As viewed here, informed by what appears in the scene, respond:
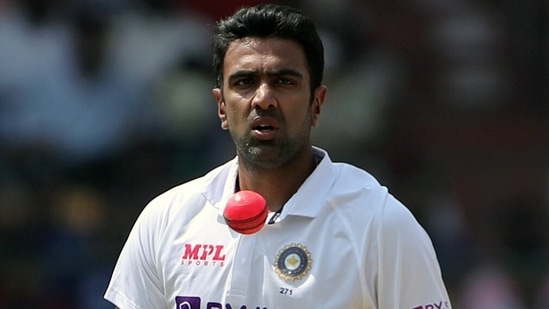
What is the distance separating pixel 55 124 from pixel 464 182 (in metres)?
2.19

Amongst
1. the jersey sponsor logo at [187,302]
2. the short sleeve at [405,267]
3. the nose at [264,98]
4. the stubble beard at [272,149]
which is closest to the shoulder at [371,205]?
the short sleeve at [405,267]

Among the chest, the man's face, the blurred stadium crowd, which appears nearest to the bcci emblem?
the chest

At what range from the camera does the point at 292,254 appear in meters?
2.63

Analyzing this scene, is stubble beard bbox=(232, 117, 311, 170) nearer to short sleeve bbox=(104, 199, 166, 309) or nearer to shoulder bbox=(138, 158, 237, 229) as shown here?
shoulder bbox=(138, 158, 237, 229)

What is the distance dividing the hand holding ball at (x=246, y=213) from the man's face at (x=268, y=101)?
0.12 meters

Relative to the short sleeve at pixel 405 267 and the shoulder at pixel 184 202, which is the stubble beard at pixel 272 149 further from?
the short sleeve at pixel 405 267

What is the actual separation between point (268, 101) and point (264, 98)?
0.04ft

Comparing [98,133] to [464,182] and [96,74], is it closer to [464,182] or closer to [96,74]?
[96,74]

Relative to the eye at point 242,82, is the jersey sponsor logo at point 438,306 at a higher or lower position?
lower

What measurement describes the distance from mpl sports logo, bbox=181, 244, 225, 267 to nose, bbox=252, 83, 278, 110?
365 millimetres

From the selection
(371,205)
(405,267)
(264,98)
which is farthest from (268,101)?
(405,267)

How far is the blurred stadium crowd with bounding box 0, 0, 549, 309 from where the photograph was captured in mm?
5754

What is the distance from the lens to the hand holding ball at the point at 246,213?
2.64 metres

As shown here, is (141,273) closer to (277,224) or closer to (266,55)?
(277,224)
